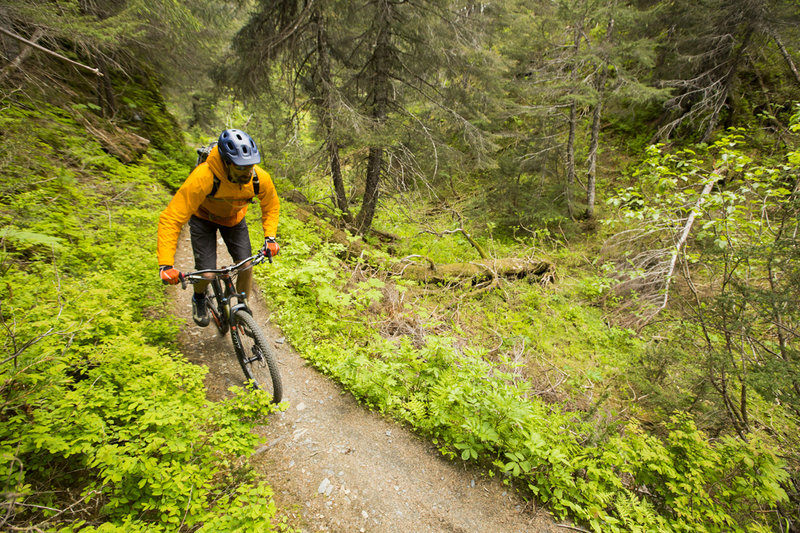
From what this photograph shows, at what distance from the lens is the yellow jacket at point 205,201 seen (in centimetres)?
319

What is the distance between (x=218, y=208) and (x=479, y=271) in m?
6.76

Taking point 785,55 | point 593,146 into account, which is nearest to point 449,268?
point 593,146

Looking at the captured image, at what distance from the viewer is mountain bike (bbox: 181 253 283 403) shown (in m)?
3.52

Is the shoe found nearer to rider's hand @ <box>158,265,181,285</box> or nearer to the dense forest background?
the dense forest background

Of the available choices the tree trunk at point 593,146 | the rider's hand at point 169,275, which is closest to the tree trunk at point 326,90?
the rider's hand at point 169,275

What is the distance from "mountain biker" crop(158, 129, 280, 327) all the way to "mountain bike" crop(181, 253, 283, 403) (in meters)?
0.23

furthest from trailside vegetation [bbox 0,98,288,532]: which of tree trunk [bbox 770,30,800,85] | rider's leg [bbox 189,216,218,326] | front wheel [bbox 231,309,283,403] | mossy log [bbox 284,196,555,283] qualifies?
tree trunk [bbox 770,30,800,85]

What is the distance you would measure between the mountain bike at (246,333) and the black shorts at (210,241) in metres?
0.29

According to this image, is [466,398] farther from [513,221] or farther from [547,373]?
[513,221]

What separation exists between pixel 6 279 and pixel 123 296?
0.93 metres

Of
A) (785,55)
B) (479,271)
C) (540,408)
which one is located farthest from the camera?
(785,55)

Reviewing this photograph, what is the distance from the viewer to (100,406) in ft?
8.32

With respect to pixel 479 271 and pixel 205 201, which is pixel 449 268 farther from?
pixel 205 201

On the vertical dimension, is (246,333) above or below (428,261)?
below
